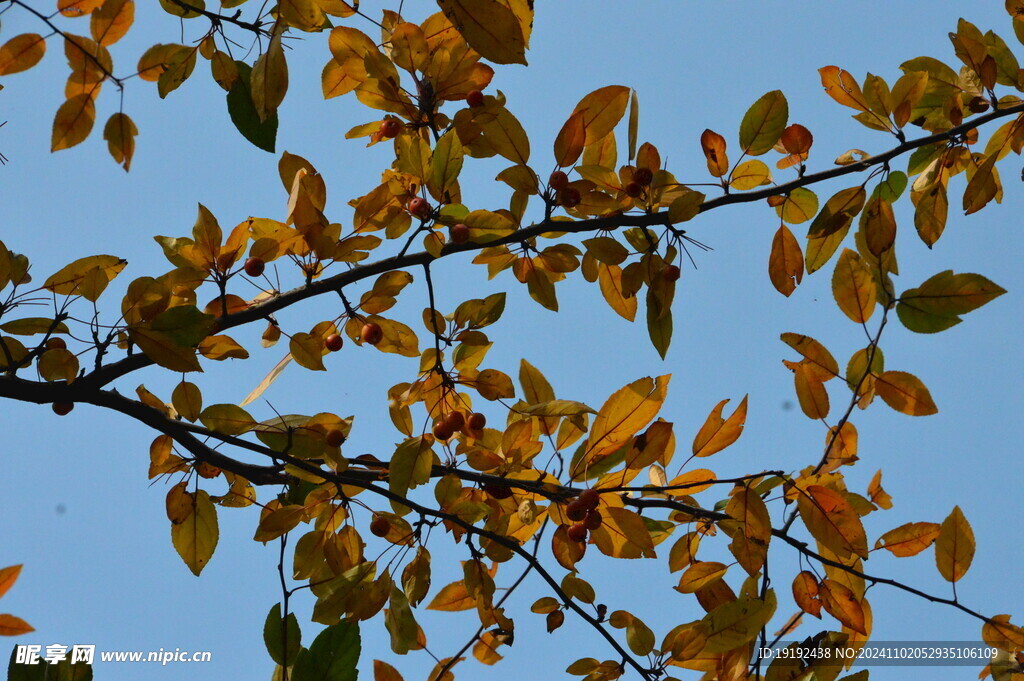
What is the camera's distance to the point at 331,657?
1201mm

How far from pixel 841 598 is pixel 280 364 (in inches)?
46.5

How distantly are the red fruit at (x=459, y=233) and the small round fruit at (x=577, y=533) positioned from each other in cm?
57

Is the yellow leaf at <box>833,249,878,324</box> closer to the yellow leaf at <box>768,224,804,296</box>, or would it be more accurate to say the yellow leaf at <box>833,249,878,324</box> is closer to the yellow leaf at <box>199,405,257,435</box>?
the yellow leaf at <box>768,224,804,296</box>

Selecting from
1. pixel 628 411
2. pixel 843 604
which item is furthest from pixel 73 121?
pixel 843 604

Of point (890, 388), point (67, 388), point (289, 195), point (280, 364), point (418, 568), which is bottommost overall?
point (418, 568)

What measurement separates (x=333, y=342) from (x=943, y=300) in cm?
114

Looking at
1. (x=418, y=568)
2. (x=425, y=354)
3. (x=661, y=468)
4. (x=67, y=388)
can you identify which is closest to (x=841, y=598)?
(x=661, y=468)

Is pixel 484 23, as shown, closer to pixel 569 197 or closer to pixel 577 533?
pixel 569 197

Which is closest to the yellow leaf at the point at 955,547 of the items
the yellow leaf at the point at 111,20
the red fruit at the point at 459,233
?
the red fruit at the point at 459,233

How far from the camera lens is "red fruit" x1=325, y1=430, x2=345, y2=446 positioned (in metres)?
1.45

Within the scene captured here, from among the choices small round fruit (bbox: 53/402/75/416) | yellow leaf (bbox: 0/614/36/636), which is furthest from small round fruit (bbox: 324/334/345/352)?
yellow leaf (bbox: 0/614/36/636)

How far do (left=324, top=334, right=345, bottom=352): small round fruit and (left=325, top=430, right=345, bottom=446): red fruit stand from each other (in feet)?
0.76

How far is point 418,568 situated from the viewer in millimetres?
1563

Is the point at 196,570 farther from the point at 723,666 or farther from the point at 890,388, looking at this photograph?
the point at 890,388
